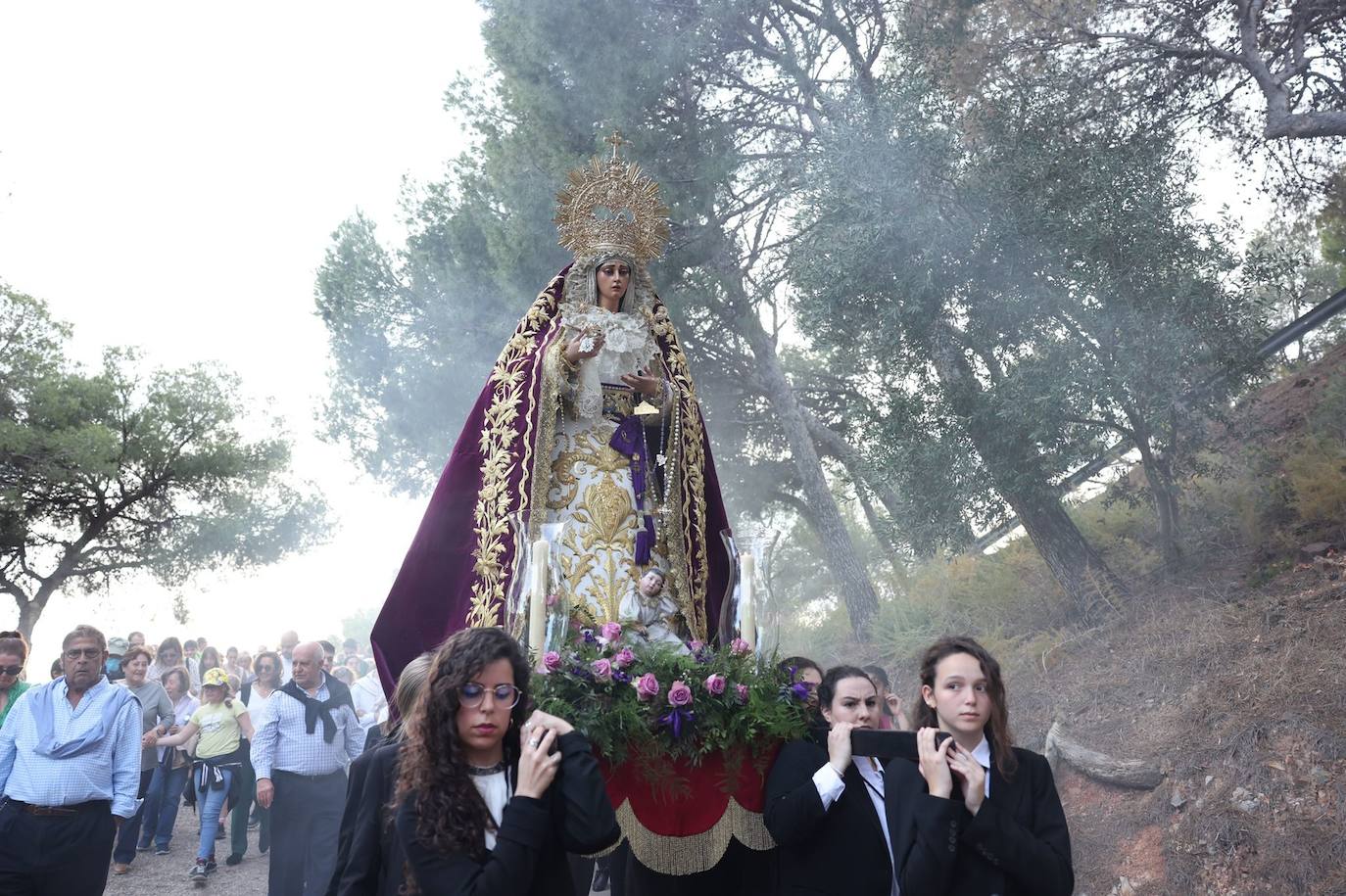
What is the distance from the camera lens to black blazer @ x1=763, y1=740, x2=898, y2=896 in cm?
363

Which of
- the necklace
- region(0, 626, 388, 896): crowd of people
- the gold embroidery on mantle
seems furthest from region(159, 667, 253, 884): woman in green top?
the necklace

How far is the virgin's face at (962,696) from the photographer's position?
323 cm

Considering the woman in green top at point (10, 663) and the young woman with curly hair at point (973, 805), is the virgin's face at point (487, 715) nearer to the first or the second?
the young woman with curly hair at point (973, 805)

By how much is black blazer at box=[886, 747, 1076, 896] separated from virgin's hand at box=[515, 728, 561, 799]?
109 centimetres

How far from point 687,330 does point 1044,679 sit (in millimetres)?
7163

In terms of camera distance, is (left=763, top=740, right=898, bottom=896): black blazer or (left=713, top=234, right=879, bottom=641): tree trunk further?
(left=713, top=234, right=879, bottom=641): tree trunk

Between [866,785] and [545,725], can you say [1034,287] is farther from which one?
[545,725]

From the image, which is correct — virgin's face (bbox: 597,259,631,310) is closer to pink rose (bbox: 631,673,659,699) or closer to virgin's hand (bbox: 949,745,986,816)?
pink rose (bbox: 631,673,659,699)

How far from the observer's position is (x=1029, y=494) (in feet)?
30.4

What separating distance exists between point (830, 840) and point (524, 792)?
1.53 meters

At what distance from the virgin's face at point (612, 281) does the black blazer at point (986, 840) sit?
10.2ft

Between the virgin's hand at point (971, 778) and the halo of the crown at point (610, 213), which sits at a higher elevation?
the halo of the crown at point (610, 213)

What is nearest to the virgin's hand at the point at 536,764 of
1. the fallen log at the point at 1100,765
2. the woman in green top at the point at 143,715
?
the fallen log at the point at 1100,765

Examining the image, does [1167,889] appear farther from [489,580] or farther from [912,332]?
[912,332]
